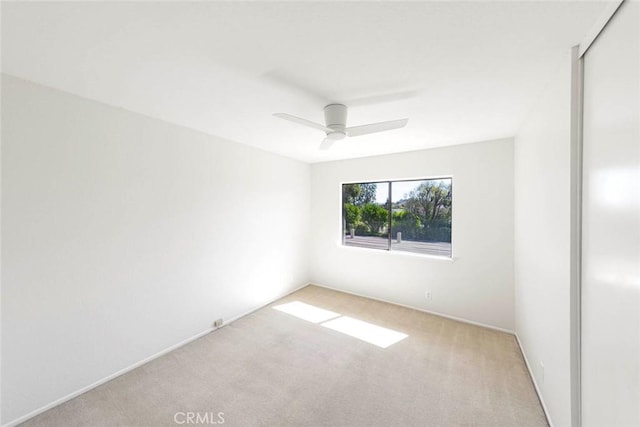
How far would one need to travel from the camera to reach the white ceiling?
1.07 meters

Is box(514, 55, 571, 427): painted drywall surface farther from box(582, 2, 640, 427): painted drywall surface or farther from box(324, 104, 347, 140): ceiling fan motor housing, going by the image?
box(324, 104, 347, 140): ceiling fan motor housing

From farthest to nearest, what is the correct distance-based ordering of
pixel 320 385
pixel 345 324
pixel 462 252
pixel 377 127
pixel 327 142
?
1. pixel 462 252
2. pixel 345 324
3. pixel 327 142
4. pixel 320 385
5. pixel 377 127

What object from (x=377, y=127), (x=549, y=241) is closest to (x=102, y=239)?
(x=377, y=127)

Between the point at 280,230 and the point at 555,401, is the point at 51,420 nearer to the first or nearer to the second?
the point at 280,230

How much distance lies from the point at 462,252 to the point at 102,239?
3.94 meters

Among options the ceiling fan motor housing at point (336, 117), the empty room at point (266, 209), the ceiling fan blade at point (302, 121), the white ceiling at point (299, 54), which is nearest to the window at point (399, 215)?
the empty room at point (266, 209)

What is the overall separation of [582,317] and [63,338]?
344 cm

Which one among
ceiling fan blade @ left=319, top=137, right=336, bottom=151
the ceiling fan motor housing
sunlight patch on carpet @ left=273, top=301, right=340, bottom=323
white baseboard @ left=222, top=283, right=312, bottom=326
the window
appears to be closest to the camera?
the ceiling fan motor housing

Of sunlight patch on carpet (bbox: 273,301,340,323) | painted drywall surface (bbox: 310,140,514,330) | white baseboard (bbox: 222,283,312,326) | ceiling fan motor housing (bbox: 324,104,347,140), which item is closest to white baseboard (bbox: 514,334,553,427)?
painted drywall surface (bbox: 310,140,514,330)

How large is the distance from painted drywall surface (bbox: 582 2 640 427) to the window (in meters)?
2.25

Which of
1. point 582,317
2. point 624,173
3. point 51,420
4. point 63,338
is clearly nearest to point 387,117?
point 624,173

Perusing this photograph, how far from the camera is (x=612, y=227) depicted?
102 cm

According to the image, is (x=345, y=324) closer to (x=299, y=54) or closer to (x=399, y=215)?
(x=399, y=215)

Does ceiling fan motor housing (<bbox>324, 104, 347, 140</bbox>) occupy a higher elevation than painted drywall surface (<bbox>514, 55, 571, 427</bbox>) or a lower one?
higher
